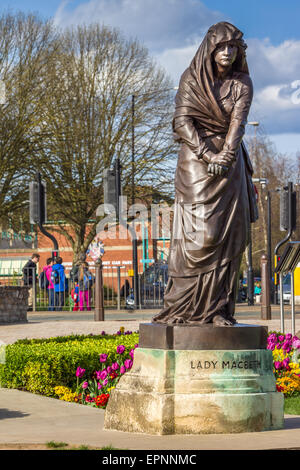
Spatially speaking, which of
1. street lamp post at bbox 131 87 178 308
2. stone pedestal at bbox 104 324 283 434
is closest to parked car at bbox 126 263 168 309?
street lamp post at bbox 131 87 178 308

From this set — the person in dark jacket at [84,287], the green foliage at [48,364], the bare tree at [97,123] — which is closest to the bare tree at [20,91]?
the bare tree at [97,123]

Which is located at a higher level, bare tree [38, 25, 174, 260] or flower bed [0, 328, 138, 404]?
bare tree [38, 25, 174, 260]

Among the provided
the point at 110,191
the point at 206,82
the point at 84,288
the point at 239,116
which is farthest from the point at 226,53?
the point at 84,288

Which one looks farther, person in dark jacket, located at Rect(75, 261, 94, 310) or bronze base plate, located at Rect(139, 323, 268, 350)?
person in dark jacket, located at Rect(75, 261, 94, 310)

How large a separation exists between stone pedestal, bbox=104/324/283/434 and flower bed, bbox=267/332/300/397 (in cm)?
271

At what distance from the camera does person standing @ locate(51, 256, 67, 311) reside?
2629 centimetres

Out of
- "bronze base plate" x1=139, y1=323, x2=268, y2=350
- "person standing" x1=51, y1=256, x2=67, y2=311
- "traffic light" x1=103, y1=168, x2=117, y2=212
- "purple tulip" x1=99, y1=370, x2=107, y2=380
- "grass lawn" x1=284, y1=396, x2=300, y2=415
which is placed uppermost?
"traffic light" x1=103, y1=168, x2=117, y2=212

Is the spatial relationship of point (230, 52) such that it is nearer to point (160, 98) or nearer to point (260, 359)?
point (260, 359)

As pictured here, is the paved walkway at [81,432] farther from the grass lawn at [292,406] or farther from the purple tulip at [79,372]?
the grass lawn at [292,406]

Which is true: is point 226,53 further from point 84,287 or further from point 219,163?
point 84,287

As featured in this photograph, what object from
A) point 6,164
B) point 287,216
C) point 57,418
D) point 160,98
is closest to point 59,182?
point 6,164

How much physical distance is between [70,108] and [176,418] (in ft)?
106

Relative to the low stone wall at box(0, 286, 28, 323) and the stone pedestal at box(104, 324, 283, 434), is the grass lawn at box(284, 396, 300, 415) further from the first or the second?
the low stone wall at box(0, 286, 28, 323)

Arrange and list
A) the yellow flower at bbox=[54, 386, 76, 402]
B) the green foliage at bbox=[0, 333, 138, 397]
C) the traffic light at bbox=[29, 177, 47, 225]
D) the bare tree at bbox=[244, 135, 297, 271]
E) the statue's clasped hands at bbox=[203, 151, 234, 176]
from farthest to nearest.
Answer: the bare tree at bbox=[244, 135, 297, 271], the traffic light at bbox=[29, 177, 47, 225], the green foliage at bbox=[0, 333, 138, 397], the yellow flower at bbox=[54, 386, 76, 402], the statue's clasped hands at bbox=[203, 151, 234, 176]
